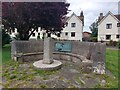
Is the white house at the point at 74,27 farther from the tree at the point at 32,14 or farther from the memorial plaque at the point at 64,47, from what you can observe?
the memorial plaque at the point at 64,47

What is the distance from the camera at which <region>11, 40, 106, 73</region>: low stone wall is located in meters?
10.8

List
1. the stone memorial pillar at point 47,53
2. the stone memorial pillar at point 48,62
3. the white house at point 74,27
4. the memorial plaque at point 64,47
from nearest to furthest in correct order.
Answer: the stone memorial pillar at point 48,62
the stone memorial pillar at point 47,53
the memorial plaque at point 64,47
the white house at point 74,27

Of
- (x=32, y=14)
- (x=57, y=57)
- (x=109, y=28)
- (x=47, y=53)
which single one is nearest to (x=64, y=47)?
(x=57, y=57)

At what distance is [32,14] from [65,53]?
6.98 metres

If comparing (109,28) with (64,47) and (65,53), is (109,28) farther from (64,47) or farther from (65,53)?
(65,53)

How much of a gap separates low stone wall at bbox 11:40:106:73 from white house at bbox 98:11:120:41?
2623 cm

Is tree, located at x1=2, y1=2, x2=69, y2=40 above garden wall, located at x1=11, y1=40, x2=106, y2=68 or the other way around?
above

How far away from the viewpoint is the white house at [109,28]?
37531 millimetres

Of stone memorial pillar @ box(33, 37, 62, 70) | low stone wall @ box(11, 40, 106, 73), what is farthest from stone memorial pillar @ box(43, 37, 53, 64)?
low stone wall @ box(11, 40, 106, 73)

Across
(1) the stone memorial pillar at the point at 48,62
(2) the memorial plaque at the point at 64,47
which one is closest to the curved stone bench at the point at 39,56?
(2) the memorial plaque at the point at 64,47

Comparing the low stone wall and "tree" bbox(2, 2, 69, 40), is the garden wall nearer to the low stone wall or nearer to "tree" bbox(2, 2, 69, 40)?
the low stone wall

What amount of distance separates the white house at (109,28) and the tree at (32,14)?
792 inches

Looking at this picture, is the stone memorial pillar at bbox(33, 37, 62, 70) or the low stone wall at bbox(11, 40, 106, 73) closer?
the stone memorial pillar at bbox(33, 37, 62, 70)

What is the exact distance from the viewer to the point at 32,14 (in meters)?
17.7
